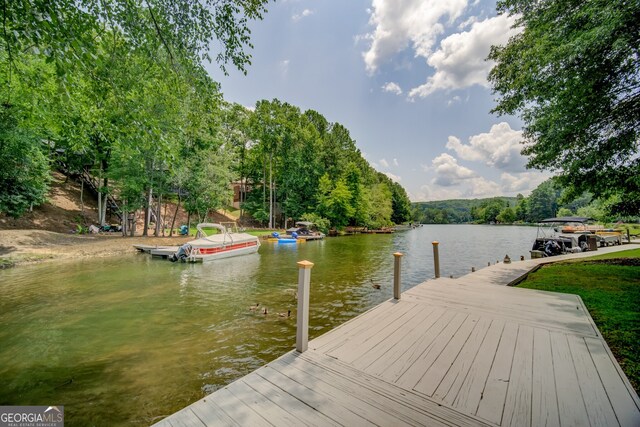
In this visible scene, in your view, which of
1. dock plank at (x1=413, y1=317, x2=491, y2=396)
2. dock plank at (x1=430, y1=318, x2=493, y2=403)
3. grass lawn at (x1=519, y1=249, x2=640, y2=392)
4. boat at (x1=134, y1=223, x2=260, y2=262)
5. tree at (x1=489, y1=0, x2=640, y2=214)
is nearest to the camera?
dock plank at (x1=430, y1=318, x2=493, y2=403)

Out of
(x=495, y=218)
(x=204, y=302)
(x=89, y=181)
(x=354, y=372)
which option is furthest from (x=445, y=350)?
(x=495, y=218)

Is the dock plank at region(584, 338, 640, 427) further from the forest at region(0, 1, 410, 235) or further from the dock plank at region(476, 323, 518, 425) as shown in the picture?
the forest at region(0, 1, 410, 235)

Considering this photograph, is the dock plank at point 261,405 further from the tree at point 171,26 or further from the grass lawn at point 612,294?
the tree at point 171,26

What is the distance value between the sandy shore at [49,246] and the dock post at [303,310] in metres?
16.1

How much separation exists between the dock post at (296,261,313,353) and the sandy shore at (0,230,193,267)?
16.1 metres

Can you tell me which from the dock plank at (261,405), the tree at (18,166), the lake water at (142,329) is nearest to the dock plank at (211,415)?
the dock plank at (261,405)

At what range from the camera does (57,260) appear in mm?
13594

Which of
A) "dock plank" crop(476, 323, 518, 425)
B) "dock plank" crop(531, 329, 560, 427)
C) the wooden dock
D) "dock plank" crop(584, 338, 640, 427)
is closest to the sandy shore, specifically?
the wooden dock

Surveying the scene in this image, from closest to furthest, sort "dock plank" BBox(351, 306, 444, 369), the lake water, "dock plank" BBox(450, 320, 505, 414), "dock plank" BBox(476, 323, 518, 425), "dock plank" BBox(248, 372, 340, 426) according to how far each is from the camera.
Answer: "dock plank" BBox(248, 372, 340, 426)
"dock plank" BBox(476, 323, 518, 425)
"dock plank" BBox(450, 320, 505, 414)
"dock plank" BBox(351, 306, 444, 369)
the lake water

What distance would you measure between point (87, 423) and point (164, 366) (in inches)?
52.9

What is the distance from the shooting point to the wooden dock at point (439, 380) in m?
2.42

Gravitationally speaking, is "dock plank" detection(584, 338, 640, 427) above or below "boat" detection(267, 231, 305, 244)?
below

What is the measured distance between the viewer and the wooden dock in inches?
95.3

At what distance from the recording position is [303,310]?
3779 mm
